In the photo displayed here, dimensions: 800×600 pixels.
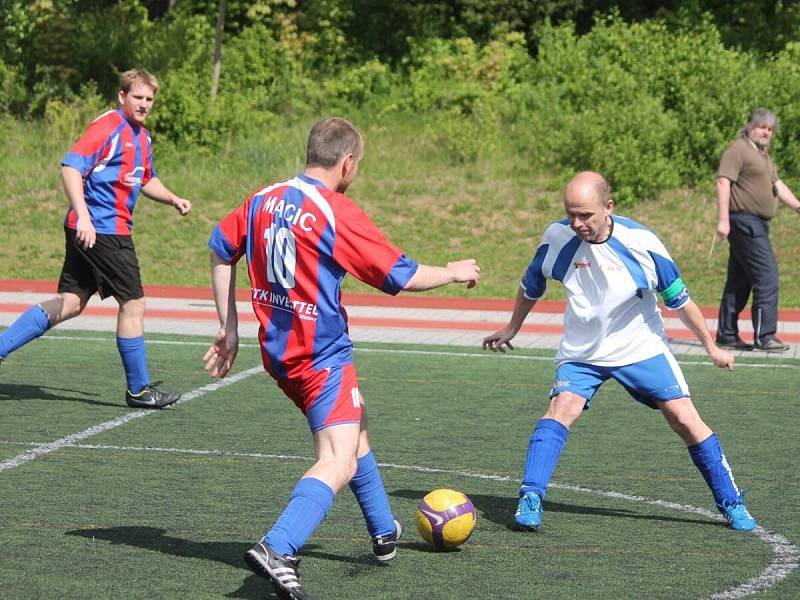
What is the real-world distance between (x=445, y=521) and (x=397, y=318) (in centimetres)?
982

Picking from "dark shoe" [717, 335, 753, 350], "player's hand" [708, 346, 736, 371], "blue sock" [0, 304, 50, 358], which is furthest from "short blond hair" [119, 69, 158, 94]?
"dark shoe" [717, 335, 753, 350]

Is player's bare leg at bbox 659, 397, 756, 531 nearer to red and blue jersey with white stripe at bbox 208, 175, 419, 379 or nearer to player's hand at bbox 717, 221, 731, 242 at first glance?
red and blue jersey with white stripe at bbox 208, 175, 419, 379

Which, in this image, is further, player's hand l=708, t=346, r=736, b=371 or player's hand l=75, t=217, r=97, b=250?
player's hand l=75, t=217, r=97, b=250

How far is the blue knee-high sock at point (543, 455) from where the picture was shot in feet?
20.3

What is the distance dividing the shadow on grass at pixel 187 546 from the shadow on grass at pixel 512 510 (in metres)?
0.95

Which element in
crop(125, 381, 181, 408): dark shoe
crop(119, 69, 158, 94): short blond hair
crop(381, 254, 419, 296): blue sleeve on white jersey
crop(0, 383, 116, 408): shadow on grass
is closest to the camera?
crop(381, 254, 419, 296): blue sleeve on white jersey

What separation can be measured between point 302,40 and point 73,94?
569 cm

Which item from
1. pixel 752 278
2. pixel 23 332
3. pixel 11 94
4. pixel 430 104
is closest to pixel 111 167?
pixel 23 332

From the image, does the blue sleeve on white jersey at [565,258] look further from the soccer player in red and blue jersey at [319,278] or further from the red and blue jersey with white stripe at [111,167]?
the red and blue jersey with white stripe at [111,167]

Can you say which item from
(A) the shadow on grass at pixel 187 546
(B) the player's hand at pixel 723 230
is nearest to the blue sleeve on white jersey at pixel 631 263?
(A) the shadow on grass at pixel 187 546

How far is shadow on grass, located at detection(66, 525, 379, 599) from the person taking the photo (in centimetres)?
550

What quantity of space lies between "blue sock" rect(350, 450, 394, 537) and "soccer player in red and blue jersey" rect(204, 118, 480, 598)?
0.45 feet

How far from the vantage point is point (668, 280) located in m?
6.13

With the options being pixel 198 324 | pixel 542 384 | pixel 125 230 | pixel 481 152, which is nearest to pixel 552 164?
pixel 481 152
